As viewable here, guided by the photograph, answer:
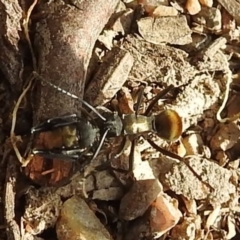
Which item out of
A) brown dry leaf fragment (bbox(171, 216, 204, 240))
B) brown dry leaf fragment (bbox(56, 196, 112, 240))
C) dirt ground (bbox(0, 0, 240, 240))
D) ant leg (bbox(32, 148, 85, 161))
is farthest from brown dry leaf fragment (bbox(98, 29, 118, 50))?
brown dry leaf fragment (bbox(171, 216, 204, 240))

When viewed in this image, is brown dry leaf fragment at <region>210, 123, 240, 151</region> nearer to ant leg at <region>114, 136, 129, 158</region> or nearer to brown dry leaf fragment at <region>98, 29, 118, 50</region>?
ant leg at <region>114, 136, 129, 158</region>

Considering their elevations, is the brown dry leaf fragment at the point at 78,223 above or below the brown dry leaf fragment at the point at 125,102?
below

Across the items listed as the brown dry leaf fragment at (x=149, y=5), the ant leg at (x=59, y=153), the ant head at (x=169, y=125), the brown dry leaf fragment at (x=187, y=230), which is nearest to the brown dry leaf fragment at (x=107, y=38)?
the brown dry leaf fragment at (x=149, y=5)

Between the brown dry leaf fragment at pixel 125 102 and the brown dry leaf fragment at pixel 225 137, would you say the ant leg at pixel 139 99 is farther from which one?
the brown dry leaf fragment at pixel 225 137

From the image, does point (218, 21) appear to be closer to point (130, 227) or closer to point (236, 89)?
point (236, 89)

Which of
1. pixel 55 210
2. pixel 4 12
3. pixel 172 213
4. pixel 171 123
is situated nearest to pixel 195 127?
pixel 171 123

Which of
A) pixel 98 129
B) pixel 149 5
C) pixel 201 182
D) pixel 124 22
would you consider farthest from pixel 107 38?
pixel 201 182
